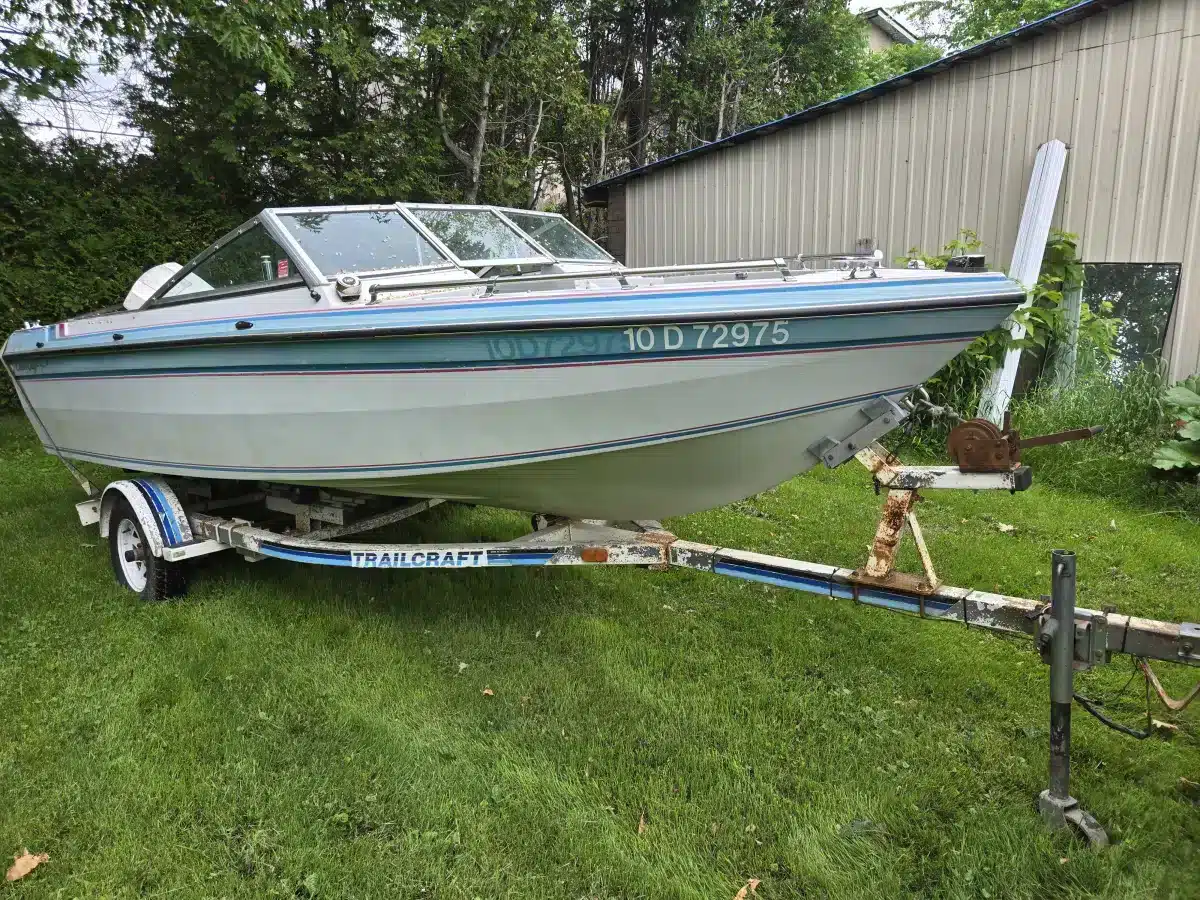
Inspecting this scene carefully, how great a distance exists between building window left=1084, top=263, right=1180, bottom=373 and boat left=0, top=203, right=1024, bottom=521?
3917 mm

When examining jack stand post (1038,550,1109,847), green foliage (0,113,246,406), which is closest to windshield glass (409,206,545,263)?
jack stand post (1038,550,1109,847)

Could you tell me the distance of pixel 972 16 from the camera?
21656mm

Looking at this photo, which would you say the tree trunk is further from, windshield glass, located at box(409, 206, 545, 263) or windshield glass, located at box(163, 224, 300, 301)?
windshield glass, located at box(163, 224, 300, 301)

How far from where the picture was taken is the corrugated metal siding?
5.55 meters

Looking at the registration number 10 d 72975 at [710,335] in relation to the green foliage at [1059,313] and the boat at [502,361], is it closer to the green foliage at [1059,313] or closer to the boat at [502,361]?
the boat at [502,361]

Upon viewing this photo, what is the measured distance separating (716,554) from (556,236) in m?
2.24

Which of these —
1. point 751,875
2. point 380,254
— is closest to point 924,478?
point 751,875

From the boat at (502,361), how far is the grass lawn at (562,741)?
0.73 metres

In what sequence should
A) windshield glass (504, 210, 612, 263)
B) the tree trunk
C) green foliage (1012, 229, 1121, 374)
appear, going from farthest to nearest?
the tree trunk → green foliage (1012, 229, 1121, 374) → windshield glass (504, 210, 612, 263)

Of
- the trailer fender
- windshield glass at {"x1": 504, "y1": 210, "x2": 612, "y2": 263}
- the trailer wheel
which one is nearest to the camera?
the trailer fender

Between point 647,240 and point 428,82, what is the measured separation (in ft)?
13.0

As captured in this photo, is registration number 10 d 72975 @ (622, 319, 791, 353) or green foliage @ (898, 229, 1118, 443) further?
green foliage @ (898, 229, 1118, 443)

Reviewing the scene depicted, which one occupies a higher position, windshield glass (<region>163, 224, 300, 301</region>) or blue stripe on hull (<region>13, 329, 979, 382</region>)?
windshield glass (<region>163, 224, 300, 301</region>)

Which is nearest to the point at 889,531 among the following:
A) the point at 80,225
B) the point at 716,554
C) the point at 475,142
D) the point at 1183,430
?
the point at 716,554
